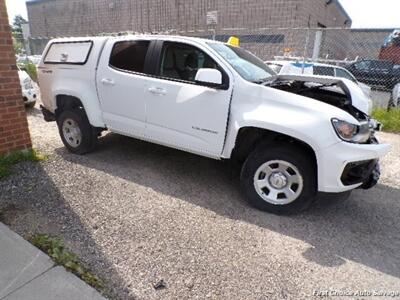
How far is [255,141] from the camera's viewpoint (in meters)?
3.95

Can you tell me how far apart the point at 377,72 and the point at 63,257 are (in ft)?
45.3

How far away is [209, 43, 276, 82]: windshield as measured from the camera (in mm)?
4070

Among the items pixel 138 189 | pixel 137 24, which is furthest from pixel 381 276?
pixel 137 24

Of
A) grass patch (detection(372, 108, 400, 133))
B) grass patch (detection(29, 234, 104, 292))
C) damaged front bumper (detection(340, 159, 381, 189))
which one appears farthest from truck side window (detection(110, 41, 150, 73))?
grass patch (detection(372, 108, 400, 133))

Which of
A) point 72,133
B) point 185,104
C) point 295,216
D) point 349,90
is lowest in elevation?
point 295,216

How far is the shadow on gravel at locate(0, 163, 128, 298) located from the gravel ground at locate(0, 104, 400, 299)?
0.01 m

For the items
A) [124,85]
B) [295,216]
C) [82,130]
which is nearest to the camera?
[295,216]

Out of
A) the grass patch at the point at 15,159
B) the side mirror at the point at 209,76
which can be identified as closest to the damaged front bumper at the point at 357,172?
the side mirror at the point at 209,76

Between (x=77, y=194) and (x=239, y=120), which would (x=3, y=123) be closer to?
(x=77, y=194)

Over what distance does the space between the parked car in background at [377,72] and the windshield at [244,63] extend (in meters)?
9.24

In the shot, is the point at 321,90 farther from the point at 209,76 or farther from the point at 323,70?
the point at 323,70

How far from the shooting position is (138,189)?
4.27m

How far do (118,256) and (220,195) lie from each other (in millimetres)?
1649

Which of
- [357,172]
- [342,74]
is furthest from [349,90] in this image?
[342,74]
